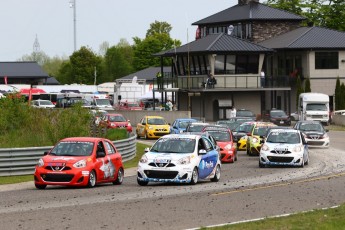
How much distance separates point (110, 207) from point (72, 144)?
7483 millimetres

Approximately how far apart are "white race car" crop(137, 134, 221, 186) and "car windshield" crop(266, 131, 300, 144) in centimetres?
875

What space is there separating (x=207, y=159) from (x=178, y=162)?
1.81 meters

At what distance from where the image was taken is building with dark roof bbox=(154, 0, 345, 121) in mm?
84188

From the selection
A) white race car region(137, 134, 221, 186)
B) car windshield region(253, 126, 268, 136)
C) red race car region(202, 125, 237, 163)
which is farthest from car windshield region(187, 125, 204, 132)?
white race car region(137, 134, 221, 186)

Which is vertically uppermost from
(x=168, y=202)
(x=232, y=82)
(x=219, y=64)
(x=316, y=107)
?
(x=219, y=64)

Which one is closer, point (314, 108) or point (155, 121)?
point (155, 121)

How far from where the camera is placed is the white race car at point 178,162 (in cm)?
2661

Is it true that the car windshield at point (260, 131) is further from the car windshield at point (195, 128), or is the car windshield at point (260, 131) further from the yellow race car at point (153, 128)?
the yellow race car at point (153, 128)

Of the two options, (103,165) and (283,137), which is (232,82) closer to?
(283,137)

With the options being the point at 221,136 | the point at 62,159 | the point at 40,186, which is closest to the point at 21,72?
the point at 221,136

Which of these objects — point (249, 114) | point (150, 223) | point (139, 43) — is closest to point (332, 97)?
point (249, 114)

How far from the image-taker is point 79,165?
2636 centimetres

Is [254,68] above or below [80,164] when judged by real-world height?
above

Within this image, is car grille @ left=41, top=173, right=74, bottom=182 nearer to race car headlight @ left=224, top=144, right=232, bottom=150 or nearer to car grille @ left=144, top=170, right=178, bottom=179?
car grille @ left=144, top=170, right=178, bottom=179
